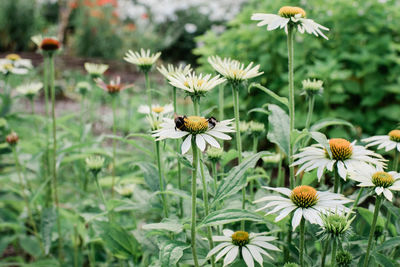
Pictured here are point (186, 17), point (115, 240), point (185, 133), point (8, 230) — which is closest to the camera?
point (185, 133)

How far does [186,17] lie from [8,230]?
24.2ft

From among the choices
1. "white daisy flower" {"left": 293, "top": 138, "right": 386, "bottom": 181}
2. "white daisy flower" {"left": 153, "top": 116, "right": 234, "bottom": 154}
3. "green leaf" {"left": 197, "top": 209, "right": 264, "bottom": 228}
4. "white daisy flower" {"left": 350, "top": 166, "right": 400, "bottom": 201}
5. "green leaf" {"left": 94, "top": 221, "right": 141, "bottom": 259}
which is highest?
"white daisy flower" {"left": 153, "top": 116, "right": 234, "bottom": 154}

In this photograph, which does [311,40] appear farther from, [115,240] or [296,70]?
Answer: [115,240]

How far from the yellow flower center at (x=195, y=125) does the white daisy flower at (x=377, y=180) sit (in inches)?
14.6

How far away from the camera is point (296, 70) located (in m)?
2.94

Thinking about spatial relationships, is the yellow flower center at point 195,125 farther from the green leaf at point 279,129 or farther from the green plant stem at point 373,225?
the green plant stem at point 373,225

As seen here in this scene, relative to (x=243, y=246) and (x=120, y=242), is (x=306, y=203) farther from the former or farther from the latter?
(x=120, y=242)

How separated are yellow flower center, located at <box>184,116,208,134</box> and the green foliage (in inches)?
74.6

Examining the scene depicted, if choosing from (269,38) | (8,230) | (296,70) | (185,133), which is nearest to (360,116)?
(296,70)

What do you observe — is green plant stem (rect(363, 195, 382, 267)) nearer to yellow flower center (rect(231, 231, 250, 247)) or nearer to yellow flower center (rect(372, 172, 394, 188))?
yellow flower center (rect(372, 172, 394, 188))

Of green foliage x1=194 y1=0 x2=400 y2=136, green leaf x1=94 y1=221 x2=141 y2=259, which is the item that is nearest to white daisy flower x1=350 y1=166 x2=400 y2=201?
green leaf x1=94 y1=221 x2=141 y2=259

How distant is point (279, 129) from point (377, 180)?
34 centimetres

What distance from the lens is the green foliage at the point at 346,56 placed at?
2.69 meters

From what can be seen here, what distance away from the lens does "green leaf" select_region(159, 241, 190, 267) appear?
89 centimetres
